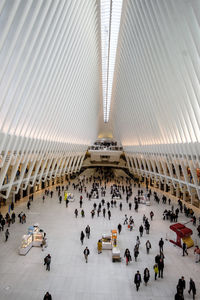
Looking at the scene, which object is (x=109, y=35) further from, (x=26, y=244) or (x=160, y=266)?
(x=160, y=266)

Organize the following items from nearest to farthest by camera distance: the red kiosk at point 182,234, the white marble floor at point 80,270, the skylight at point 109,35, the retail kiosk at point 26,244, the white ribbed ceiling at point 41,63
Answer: the white marble floor at point 80,270 < the white ribbed ceiling at point 41,63 < the retail kiosk at point 26,244 < the red kiosk at point 182,234 < the skylight at point 109,35

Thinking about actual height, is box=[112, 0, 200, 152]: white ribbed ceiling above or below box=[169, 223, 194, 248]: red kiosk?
above

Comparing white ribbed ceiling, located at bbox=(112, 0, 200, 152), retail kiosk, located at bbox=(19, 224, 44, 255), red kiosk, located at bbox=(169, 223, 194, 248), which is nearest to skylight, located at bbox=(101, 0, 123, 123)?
white ribbed ceiling, located at bbox=(112, 0, 200, 152)

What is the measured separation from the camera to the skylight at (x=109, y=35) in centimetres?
1735

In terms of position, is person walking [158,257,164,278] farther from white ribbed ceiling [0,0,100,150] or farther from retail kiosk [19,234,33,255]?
white ribbed ceiling [0,0,100,150]

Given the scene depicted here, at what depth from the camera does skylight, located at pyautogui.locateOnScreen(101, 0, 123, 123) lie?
56.9 ft

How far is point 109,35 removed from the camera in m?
21.3

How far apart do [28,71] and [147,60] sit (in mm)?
9464

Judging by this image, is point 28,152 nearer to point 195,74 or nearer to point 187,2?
point 195,74

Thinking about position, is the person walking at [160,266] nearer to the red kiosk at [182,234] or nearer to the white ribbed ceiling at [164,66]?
the red kiosk at [182,234]

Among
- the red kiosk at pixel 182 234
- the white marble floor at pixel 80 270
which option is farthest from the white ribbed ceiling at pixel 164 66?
the white marble floor at pixel 80 270

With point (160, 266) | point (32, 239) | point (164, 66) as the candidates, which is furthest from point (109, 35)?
point (160, 266)

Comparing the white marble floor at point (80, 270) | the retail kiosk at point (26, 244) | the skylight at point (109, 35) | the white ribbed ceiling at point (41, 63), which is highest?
the skylight at point (109, 35)

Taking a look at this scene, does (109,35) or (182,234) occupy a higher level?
(109,35)
